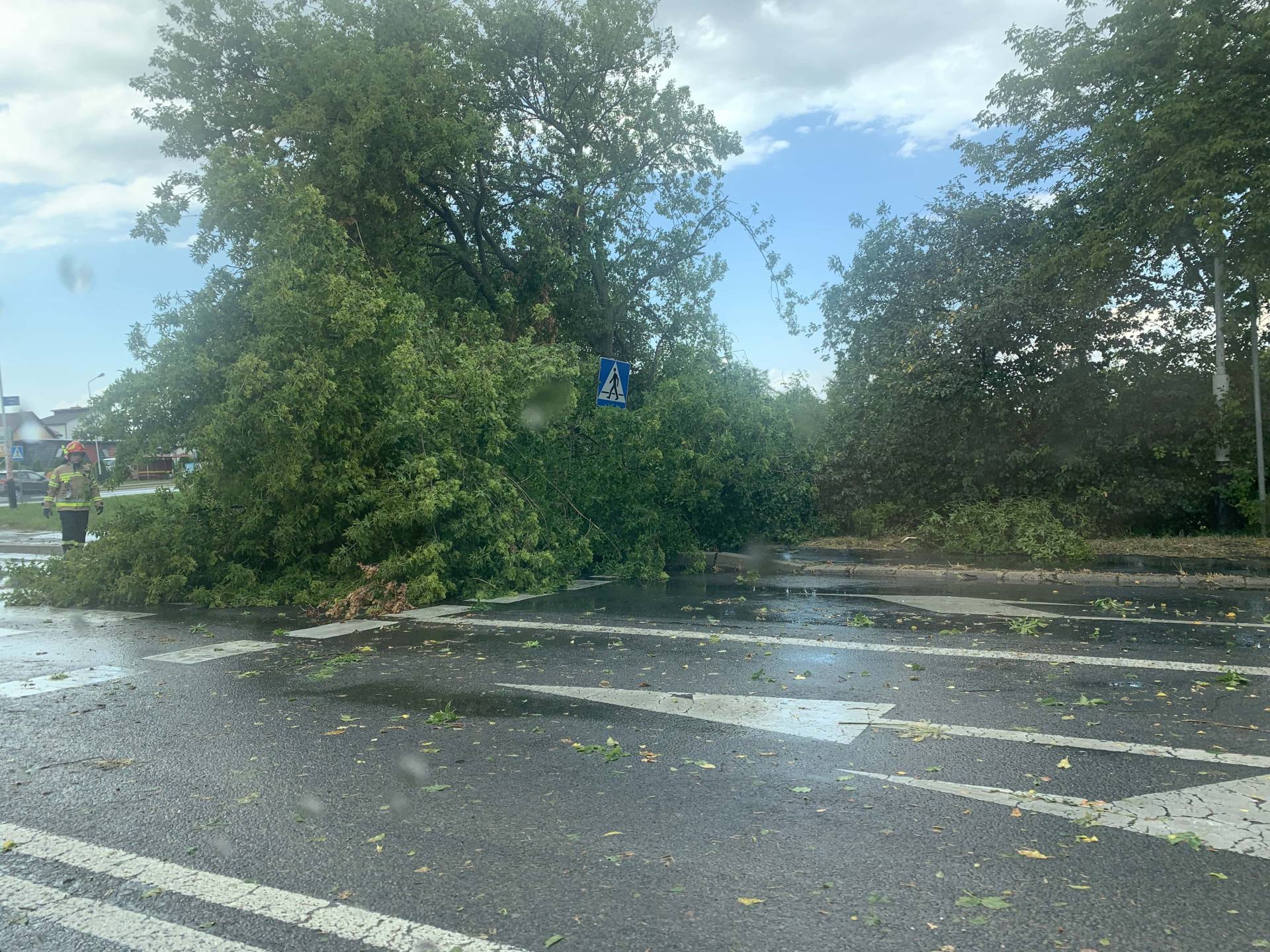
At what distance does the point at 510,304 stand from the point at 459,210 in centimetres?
241

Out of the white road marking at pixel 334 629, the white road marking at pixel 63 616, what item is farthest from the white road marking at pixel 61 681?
the white road marking at pixel 63 616

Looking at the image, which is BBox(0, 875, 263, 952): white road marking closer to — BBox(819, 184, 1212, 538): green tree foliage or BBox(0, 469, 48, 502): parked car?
BBox(819, 184, 1212, 538): green tree foliage

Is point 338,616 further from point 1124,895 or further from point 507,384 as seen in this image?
point 1124,895

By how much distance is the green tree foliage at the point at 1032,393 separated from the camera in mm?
14945

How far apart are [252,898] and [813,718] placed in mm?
3285

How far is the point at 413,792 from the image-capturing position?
448cm

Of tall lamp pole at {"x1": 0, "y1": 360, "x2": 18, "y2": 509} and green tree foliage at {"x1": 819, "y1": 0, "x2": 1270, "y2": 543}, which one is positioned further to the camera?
tall lamp pole at {"x1": 0, "y1": 360, "x2": 18, "y2": 509}

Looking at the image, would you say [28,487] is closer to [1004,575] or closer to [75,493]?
[75,493]

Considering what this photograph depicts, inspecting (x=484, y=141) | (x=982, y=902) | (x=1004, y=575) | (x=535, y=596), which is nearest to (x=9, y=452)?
(x=484, y=141)

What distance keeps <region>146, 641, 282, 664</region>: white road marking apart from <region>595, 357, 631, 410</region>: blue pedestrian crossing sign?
636 cm

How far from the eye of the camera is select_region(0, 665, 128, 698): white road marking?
6832mm

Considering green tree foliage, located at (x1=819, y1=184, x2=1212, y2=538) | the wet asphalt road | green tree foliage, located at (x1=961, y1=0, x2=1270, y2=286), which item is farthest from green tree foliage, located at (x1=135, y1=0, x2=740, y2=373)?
the wet asphalt road

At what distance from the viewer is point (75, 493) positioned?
598 inches

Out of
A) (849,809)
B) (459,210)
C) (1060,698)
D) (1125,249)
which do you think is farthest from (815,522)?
(849,809)
